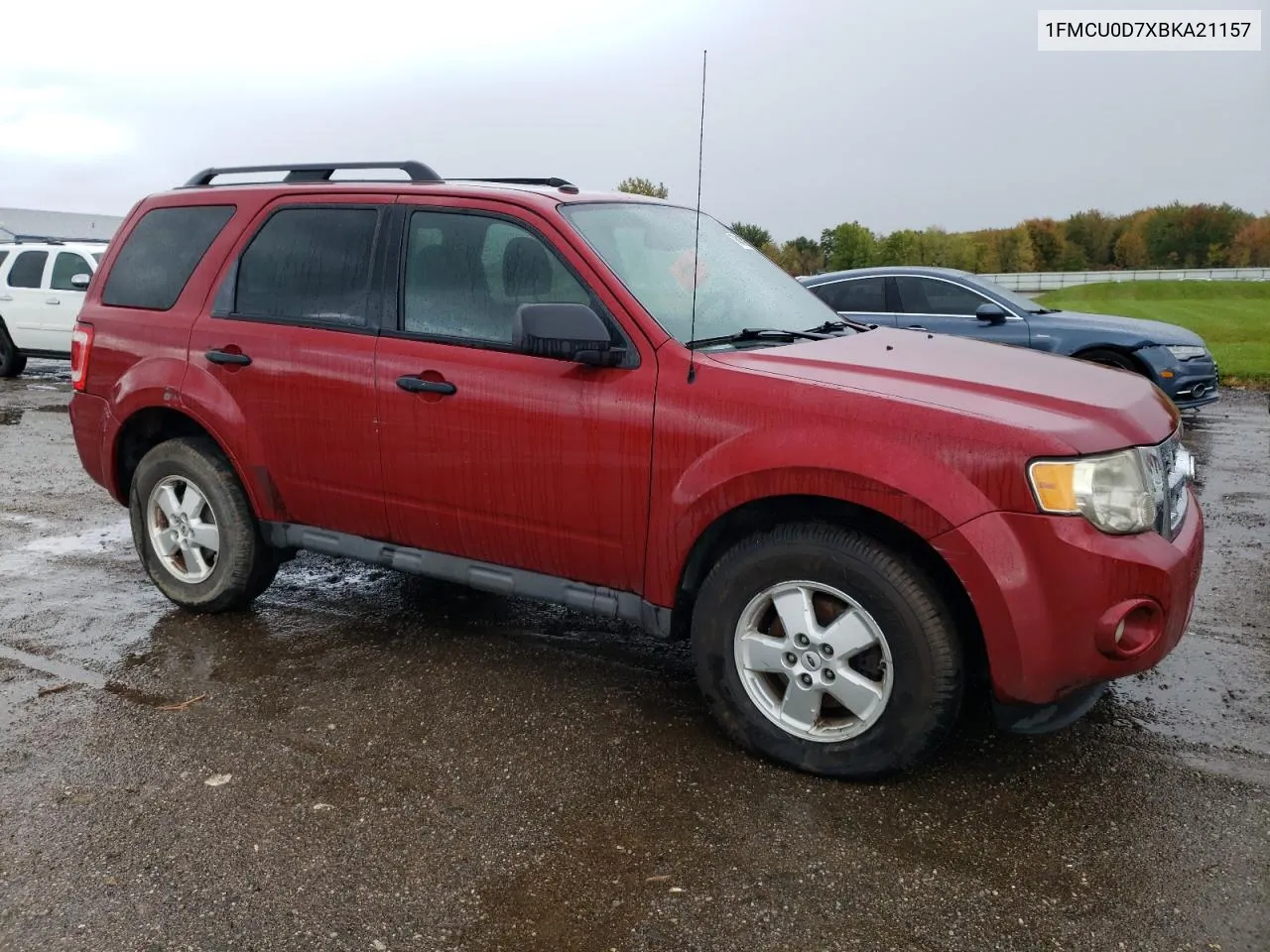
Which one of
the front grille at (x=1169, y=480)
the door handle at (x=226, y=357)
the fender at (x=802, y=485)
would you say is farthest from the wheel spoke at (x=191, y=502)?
the front grille at (x=1169, y=480)

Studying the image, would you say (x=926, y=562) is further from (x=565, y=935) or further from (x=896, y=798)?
(x=565, y=935)

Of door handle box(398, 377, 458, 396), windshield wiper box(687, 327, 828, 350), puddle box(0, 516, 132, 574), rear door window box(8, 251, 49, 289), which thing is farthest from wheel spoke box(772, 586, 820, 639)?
rear door window box(8, 251, 49, 289)

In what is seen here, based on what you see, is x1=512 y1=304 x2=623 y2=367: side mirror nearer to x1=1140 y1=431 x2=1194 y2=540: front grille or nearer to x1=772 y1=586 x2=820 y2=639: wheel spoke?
x1=772 y1=586 x2=820 y2=639: wheel spoke

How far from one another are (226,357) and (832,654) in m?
2.91

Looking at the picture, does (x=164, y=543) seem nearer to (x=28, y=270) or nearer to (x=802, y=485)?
(x=802, y=485)

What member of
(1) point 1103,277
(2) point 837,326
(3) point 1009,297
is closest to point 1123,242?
(1) point 1103,277

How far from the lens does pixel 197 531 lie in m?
5.11

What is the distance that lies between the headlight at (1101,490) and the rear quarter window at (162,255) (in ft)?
12.1

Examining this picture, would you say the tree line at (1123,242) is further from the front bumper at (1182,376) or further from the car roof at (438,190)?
the car roof at (438,190)

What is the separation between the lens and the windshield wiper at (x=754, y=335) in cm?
392

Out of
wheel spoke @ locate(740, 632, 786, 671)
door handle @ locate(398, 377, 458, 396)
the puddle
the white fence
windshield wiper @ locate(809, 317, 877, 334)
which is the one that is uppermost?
the white fence

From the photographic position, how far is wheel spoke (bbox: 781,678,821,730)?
3.56m

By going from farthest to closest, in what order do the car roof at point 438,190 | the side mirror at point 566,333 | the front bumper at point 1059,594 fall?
the car roof at point 438,190
the side mirror at point 566,333
the front bumper at point 1059,594

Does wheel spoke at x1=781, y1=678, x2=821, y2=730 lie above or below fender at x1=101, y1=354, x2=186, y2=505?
below
